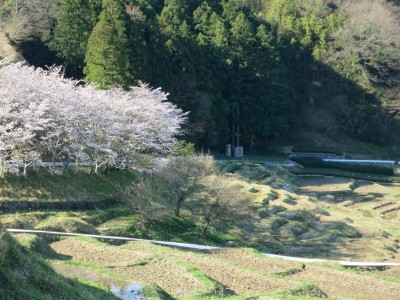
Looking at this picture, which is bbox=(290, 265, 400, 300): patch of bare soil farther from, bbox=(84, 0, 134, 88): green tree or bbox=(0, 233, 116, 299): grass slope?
bbox=(84, 0, 134, 88): green tree

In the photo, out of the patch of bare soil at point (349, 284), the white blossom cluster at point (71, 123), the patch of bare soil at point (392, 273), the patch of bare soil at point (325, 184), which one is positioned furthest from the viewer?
the patch of bare soil at point (325, 184)

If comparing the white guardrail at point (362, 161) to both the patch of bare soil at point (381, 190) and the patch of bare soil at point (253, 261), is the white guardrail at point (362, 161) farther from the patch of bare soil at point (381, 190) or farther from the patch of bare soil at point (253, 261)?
the patch of bare soil at point (253, 261)

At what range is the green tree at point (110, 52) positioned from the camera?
3812 centimetres

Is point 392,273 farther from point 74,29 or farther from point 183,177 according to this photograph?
point 74,29

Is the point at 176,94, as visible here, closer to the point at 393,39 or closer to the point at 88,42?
the point at 88,42

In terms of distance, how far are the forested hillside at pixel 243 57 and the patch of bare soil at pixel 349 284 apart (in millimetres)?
20045

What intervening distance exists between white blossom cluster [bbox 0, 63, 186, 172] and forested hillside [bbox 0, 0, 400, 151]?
18.7ft

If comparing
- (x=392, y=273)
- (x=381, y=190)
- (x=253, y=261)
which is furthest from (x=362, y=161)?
(x=253, y=261)

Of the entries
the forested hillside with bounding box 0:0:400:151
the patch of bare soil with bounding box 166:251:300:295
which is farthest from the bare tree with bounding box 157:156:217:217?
the forested hillside with bounding box 0:0:400:151

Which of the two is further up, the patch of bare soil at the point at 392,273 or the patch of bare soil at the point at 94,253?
the patch of bare soil at the point at 94,253

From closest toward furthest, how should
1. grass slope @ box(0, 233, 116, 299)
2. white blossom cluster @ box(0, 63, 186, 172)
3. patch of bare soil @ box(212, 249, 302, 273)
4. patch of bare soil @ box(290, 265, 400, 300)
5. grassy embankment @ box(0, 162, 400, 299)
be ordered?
grass slope @ box(0, 233, 116, 299) < grassy embankment @ box(0, 162, 400, 299) < patch of bare soil @ box(290, 265, 400, 300) < patch of bare soil @ box(212, 249, 302, 273) < white blossom cluster @ box(0, 63, 186, 172)

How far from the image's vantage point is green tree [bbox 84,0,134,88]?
3812cm

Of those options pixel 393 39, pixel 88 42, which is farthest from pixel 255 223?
pixel 393 39

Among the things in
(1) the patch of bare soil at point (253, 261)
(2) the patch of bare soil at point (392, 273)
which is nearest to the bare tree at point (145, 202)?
(1) the patch of bare soil at point (253, 261)
